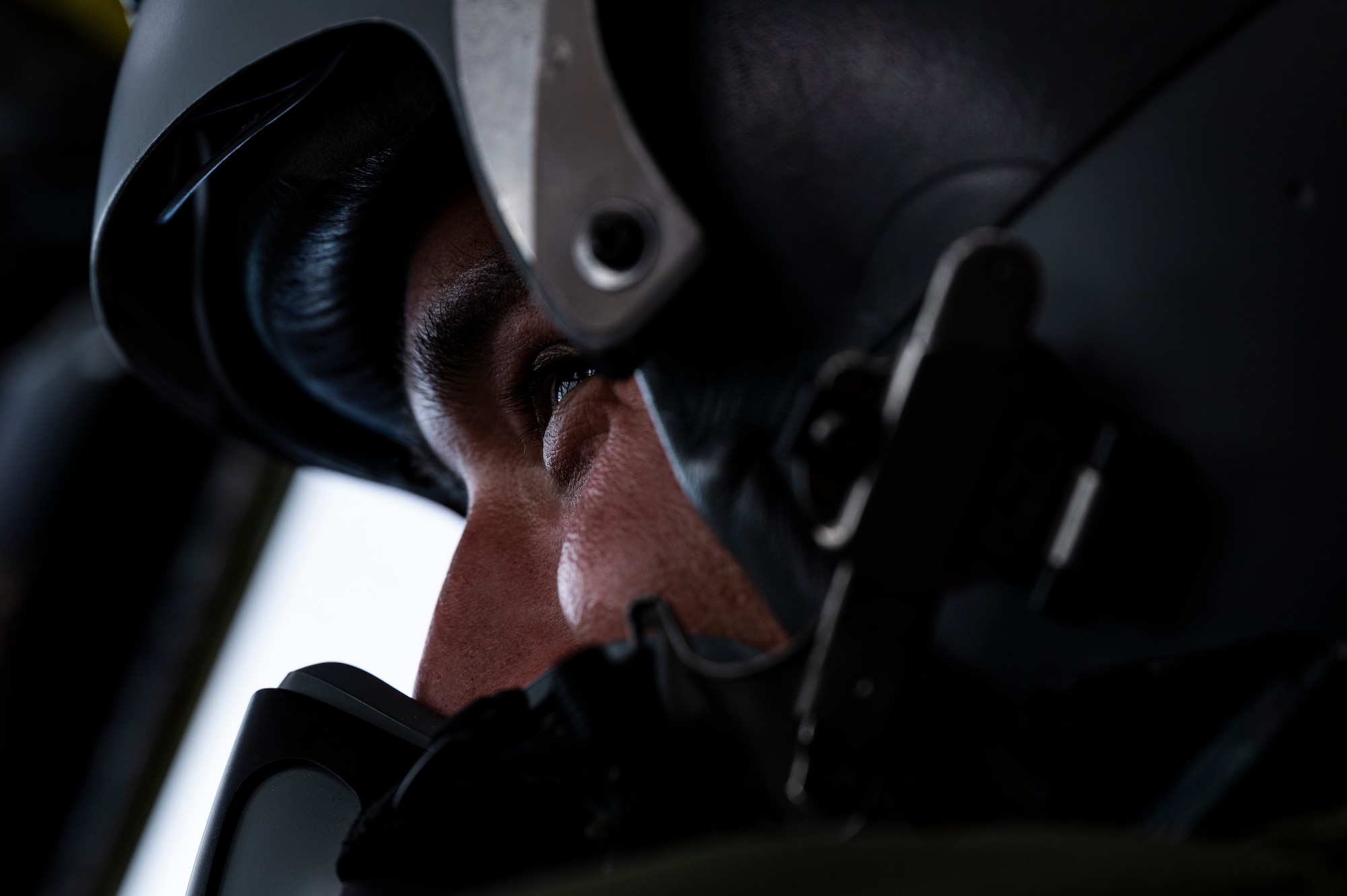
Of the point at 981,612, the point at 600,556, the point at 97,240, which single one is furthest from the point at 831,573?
the point at 97,240

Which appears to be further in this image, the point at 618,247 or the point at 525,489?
the point at 525,489

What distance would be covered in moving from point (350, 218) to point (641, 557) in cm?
36

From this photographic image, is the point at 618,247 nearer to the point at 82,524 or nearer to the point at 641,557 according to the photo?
the point at 641,557

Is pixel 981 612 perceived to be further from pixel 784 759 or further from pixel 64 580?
pixel 64 580

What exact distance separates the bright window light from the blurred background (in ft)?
2.44

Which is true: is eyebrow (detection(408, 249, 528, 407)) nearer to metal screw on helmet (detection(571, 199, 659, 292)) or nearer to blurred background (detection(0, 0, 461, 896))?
metal screw on helmet (detection(571, 199, 659, 292))

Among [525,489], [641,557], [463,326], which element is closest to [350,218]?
[463,326]

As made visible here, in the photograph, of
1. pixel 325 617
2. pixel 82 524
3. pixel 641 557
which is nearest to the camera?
pixel 641 557

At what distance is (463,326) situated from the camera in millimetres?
803

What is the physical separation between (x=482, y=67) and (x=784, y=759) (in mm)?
354

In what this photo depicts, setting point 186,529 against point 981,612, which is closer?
point 981,612

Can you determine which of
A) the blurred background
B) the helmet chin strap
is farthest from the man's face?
the blurred background

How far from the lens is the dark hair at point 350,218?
760 millimetres

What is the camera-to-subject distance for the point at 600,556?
2.15 ft
